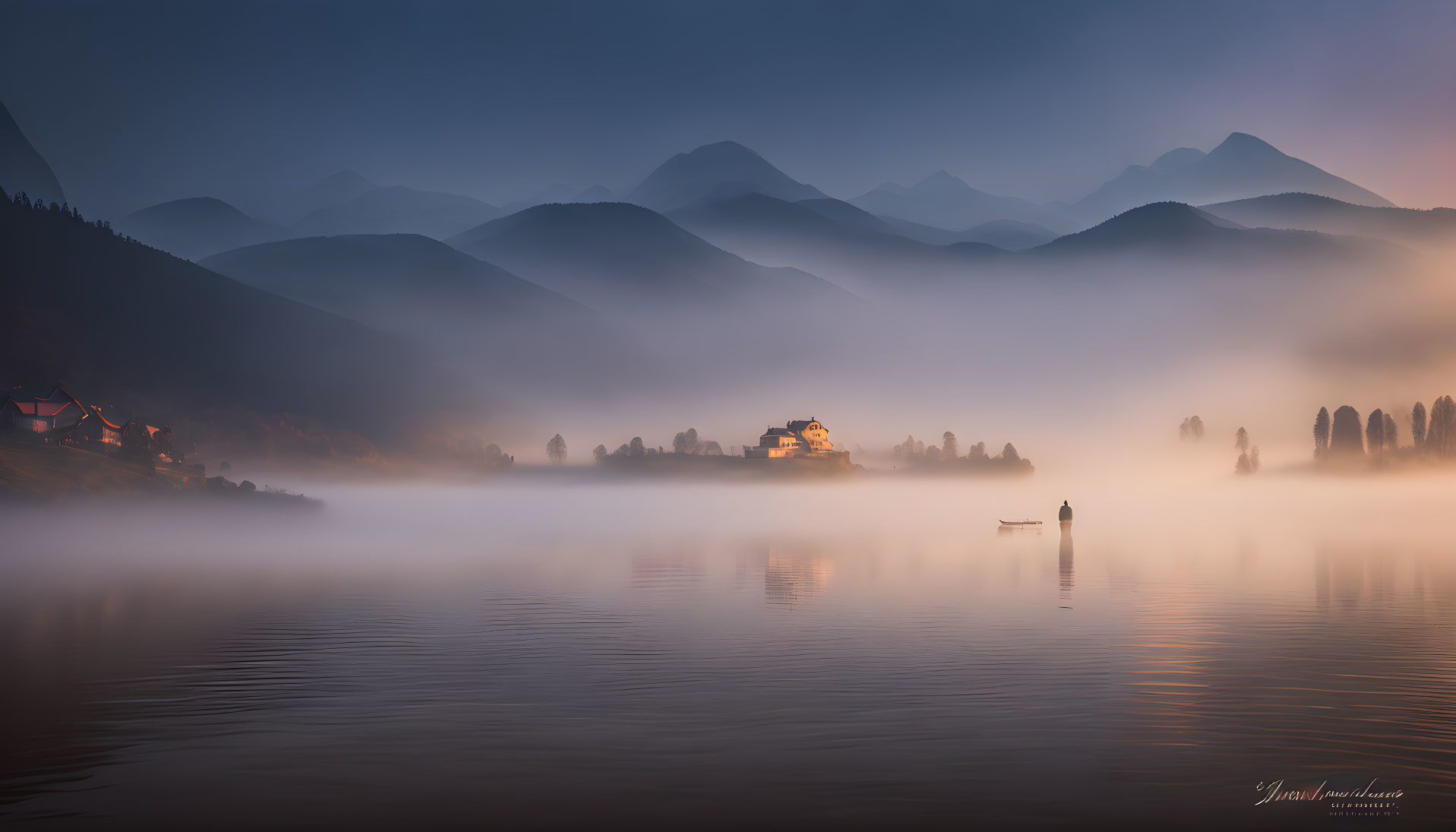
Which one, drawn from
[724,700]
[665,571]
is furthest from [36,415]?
[724,700]

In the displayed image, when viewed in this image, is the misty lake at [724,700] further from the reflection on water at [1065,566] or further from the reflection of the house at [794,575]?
the reflection on water at [1065,566]

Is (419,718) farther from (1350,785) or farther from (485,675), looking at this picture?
(1350,785)

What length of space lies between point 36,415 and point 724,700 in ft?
620

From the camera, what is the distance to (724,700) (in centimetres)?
3316

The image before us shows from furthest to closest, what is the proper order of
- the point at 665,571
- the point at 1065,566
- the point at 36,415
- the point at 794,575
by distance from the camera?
the point at 36,415, the point at 1065,566, the point at 665,571, the point at 794,575

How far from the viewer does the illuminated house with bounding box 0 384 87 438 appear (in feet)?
586

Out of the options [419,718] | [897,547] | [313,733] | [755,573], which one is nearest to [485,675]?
[419,718]

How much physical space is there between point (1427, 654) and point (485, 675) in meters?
36.6

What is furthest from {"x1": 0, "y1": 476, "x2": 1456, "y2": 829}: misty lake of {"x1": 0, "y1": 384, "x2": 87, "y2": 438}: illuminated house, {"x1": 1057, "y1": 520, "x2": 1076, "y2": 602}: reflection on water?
{"x1": 0, "y1": 384, "x2": 87, "y2": 438}: illuminated house

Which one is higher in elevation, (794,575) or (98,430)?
(98,430)

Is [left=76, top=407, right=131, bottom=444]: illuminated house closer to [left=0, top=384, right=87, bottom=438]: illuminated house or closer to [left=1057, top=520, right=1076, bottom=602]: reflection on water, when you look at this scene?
[left=0, top=384, right=87, bottom=438]: illuminated house

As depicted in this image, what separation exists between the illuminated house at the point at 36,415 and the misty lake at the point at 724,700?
393 ft

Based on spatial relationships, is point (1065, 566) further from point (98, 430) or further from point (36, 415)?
point (36, 415)

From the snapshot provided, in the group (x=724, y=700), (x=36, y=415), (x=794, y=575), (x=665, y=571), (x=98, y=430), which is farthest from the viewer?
(x=98, y=430)
